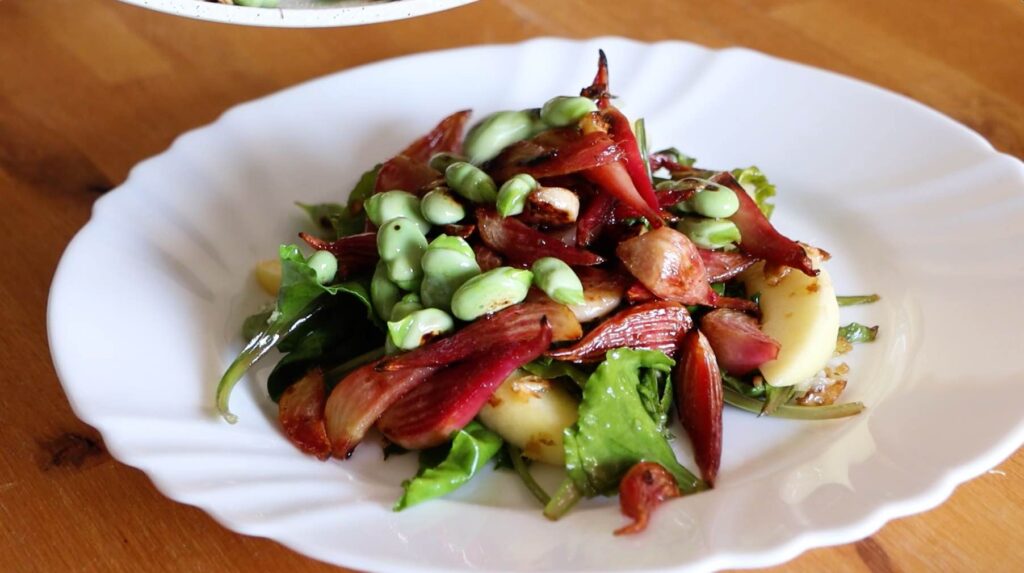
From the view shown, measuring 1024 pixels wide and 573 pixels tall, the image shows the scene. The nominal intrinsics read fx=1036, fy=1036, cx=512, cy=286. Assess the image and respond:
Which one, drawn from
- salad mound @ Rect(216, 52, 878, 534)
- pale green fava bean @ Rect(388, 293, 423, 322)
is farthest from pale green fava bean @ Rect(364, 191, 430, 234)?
pale green fava bean @ Rect(388, 293, 423, 322)

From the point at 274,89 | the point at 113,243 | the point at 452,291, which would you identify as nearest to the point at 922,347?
the point at 452,291

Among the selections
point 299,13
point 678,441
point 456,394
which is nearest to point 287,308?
point 456,394

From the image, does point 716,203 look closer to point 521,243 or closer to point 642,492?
point 521,243

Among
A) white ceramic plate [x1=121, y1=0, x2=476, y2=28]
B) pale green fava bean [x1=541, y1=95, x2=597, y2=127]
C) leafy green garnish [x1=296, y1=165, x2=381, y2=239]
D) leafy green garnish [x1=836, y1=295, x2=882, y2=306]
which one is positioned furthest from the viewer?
leafy green garnish [x1=296, y1=165, x2=381, y2=239]

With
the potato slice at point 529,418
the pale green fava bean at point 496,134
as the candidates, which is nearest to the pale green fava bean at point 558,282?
the potato slice at point 529,418

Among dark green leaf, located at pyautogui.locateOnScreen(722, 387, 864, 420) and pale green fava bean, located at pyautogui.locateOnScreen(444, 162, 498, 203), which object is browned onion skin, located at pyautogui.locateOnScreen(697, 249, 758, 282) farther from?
pale green fava bean, located at pyautogui.locateOnScreen(444, 162, 498, 203)

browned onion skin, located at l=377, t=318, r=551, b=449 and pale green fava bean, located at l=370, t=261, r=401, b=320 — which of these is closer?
browned onion skin, located at l=377, t=318, r=551, b=449

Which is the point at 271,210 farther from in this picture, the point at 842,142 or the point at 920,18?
the point at 920,18
